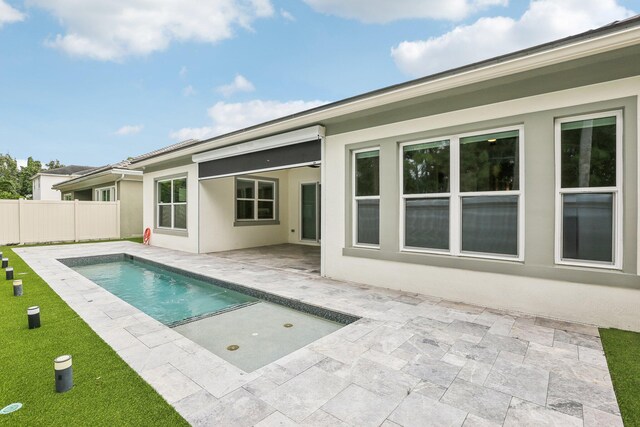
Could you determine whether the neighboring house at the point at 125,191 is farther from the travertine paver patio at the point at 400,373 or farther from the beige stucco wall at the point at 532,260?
the beige stucco wall at the point at 532,260

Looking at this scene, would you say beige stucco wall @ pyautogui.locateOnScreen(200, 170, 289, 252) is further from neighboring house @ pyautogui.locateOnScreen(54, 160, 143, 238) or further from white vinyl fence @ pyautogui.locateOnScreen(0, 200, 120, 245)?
white vinyl fence @ pyautogui.locateOnScreen(0, 200, 120, 245)

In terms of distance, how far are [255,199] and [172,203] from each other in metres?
3.06

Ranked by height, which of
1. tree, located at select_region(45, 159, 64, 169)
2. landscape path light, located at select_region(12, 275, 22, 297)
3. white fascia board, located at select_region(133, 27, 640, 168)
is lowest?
landscape path light, located at select_region(12, 275, 22, 297)

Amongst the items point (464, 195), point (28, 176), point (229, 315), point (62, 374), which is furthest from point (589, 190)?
point (28, 176)

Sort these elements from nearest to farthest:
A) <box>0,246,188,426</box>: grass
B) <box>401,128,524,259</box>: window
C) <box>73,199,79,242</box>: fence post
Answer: <box>0,246,188,426</box>: grass, <box>401,128,524,259</box>: window, <box>73,199,79,242</box>: fence post

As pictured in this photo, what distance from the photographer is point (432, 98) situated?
505cm

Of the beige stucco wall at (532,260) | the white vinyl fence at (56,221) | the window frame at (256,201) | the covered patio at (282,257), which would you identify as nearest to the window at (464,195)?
the beige stucco wall at (532,260)

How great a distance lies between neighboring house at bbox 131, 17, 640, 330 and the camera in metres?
3.73

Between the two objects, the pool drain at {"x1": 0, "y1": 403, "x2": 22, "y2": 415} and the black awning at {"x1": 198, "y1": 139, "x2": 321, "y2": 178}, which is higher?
the black awning at {"x1": 198, "y1": 139, "x2": 321, "y2": 178}

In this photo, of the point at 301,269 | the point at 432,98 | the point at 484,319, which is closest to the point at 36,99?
the point at 301,269

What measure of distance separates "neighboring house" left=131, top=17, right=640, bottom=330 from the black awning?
5 centimetres

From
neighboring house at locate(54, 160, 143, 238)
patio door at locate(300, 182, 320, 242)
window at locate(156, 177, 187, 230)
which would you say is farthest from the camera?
neighboring house at locate(54, 160, 143, 238)

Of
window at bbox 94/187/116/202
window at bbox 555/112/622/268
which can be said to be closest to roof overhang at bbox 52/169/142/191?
window at bbox 94/187/116/202

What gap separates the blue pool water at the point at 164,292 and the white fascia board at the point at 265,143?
3473 mm
